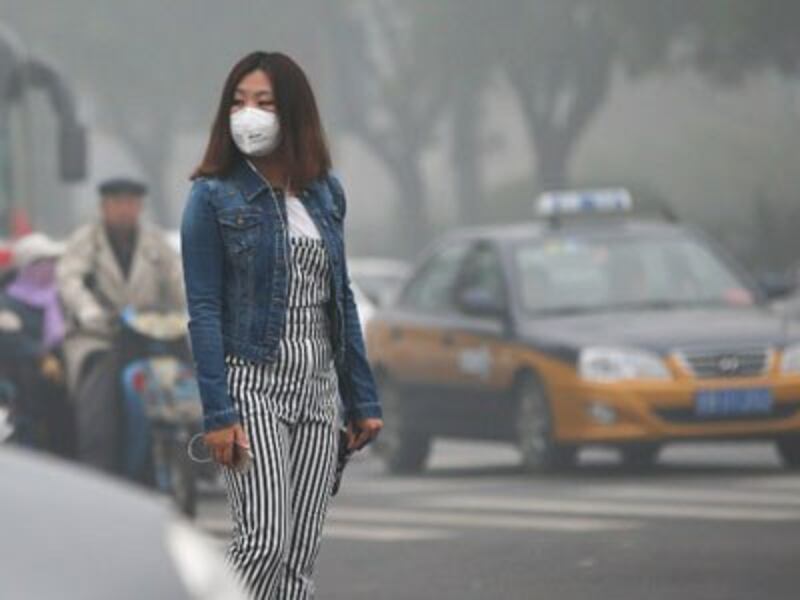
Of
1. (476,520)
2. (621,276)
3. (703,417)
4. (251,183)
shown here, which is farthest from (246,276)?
(621,276)

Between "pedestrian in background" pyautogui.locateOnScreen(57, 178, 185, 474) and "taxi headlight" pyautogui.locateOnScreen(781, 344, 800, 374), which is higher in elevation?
"pedestrian in background" pyautogui.locateOnScreen(57, 178, 185, 474)

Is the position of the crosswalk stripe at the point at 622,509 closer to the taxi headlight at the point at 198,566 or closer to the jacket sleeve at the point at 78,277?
the jacket sleeve at the point at 78,277

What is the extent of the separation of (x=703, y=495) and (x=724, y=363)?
5.93 feet

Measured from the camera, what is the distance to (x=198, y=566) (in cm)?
571

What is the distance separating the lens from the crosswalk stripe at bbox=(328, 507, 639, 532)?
48.9ft

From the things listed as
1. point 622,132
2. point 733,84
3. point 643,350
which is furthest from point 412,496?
point 622,132

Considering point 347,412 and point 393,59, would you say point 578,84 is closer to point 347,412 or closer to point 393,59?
point 393,59

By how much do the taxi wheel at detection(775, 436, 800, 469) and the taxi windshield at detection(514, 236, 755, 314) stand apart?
3.66ft

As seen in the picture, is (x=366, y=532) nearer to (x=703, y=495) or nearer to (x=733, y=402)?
(x=703, y=495)

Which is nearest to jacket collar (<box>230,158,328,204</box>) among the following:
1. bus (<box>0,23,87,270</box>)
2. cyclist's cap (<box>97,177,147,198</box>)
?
cyclist's cap (<box>97,177,147,198</box>)

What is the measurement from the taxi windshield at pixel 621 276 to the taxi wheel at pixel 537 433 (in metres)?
0.66

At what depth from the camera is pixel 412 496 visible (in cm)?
1803

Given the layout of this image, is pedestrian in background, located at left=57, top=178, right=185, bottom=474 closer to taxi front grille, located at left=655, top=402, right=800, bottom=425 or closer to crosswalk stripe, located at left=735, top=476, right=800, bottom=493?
taxi front grille, located at left=655, top=402, right=800, bottom=425

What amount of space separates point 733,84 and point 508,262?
32.0m
